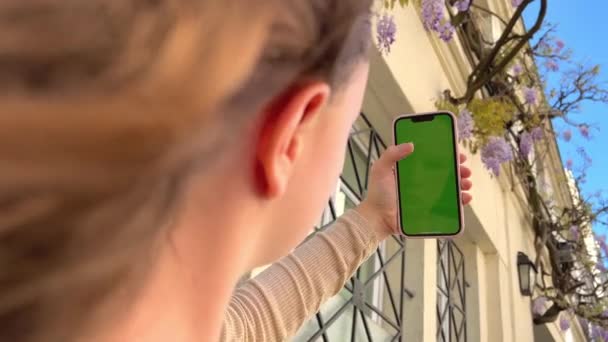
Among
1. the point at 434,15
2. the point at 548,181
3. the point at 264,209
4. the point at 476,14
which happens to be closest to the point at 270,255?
the point at 264,209

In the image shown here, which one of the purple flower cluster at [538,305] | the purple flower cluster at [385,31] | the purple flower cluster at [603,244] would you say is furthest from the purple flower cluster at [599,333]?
the purple flower cluster at [385,31]

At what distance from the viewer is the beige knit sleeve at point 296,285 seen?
64 cm

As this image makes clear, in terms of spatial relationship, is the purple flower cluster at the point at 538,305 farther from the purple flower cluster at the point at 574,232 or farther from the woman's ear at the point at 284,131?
the woman's ear at the point at 284,131

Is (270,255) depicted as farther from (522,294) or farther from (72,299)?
(522,294)

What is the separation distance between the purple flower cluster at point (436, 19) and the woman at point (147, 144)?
6.26 ft

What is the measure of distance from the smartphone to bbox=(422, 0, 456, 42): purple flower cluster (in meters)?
1.34

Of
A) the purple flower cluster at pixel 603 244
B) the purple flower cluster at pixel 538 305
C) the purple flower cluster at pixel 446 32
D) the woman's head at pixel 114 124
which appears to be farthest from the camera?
the purple flower cluster at pixel 603 244

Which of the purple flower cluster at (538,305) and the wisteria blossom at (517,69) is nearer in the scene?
the wisteria blossom at (517,69)

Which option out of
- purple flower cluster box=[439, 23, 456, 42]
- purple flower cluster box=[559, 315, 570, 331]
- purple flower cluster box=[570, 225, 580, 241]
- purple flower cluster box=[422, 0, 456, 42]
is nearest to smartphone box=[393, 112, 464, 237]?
purple flower cluster box=[422, 0, 456, 42]

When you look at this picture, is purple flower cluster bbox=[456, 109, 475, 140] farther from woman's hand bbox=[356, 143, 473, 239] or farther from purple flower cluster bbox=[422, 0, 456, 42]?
woman's hand bbox=[356, 143, 473, 239]

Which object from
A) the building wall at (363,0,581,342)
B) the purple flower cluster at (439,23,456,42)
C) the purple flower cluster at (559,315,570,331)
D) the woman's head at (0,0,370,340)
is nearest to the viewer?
the woman's head at (0,0,370,340)

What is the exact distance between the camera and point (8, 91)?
0.22m

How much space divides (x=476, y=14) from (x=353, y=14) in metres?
3.29

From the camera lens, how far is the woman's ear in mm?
301
